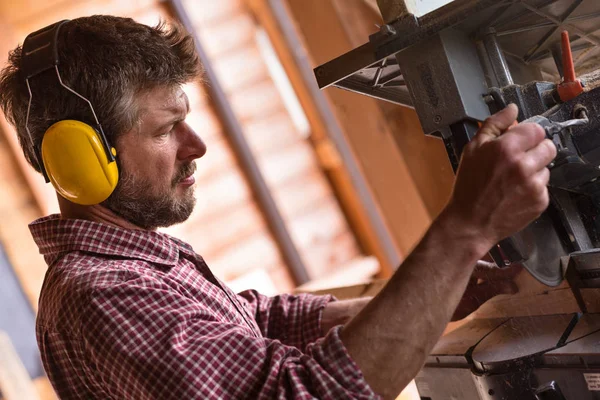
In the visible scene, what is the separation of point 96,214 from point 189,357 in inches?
16.5

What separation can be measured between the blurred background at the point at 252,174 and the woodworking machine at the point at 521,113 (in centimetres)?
181

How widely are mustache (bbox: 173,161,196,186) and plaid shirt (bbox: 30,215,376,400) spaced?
14 centimetres

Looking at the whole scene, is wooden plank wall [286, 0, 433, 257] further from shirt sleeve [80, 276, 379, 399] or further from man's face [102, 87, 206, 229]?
shirt sleeve [80, 276, 379, 399]

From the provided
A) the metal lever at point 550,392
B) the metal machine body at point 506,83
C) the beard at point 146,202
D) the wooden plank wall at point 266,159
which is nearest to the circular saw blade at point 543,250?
the metal machine body at point 506,83

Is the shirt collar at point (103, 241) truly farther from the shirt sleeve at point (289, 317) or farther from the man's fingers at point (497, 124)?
the man's fingers at point (497, 124)

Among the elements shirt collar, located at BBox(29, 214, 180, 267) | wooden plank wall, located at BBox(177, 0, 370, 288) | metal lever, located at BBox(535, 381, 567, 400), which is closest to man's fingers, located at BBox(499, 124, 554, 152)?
metal lever, located at BBox(535, 381, 567, 400)

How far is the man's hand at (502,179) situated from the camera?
79 cm

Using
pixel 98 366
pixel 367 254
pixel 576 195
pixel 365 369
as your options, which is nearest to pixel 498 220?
pixel 365 369

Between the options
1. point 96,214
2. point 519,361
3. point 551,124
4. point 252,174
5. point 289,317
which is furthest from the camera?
point 252,174

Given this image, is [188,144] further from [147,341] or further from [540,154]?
[540,154]

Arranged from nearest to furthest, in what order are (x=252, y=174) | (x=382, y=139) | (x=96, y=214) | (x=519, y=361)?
1. (x=519, y=361)
2. (x=96, y=214)
3. (x=382, y=139)
4. (x=252, y=174)

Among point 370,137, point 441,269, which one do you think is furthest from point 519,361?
point 370,137

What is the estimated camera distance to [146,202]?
113 centimetres

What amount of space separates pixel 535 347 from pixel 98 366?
679 millimetres
